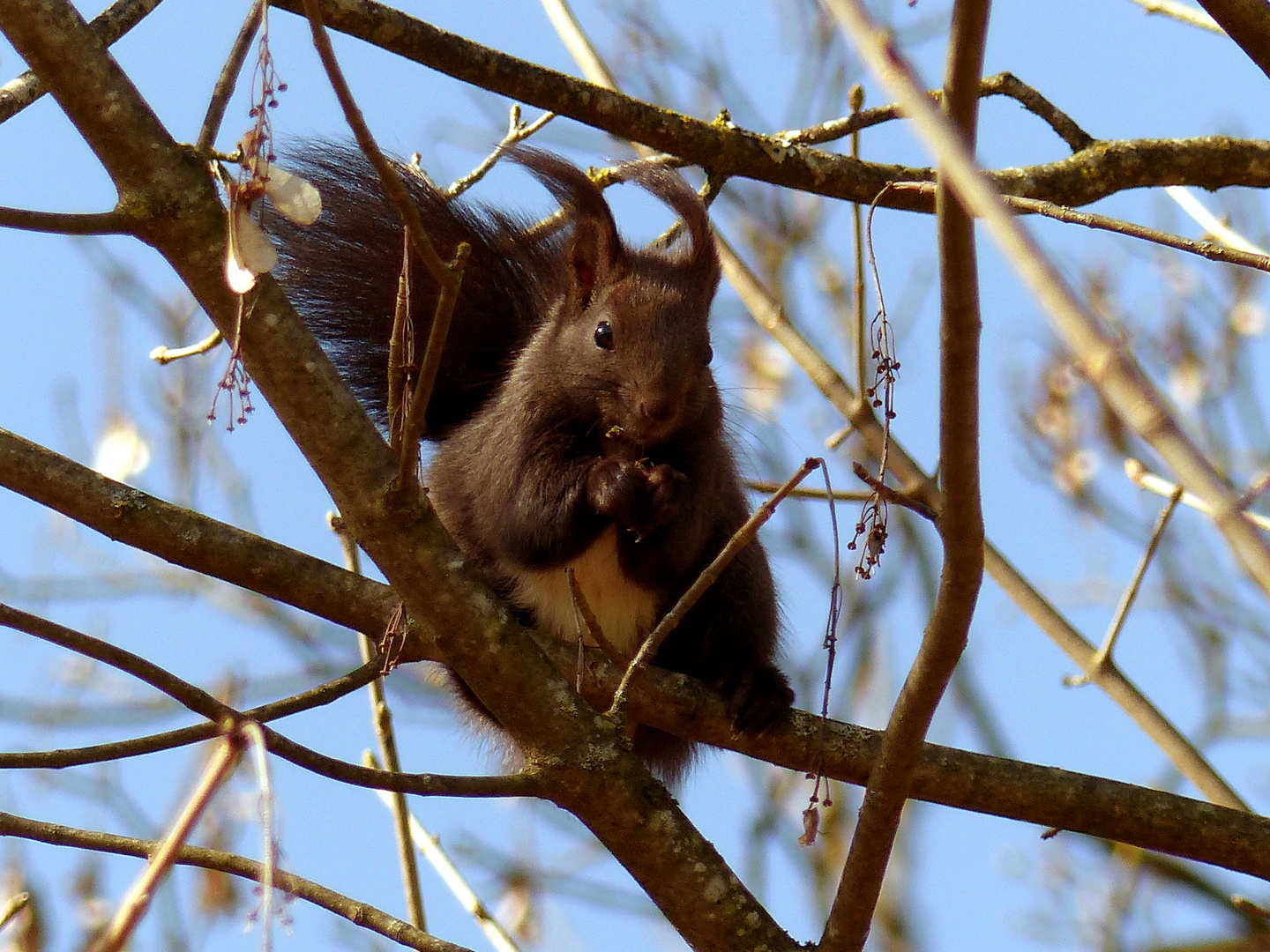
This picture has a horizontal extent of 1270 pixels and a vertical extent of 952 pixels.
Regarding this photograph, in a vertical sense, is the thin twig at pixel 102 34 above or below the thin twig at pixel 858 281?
below

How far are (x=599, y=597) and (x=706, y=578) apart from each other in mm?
1696

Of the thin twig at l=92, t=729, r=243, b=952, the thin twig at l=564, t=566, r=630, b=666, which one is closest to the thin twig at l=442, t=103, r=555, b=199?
the thin twig at l=564, t=566, r=630, b=666

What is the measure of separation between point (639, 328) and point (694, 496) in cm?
50

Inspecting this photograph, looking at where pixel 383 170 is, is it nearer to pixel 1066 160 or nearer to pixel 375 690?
pixel 375 690

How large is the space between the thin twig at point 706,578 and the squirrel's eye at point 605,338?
5.16 feet

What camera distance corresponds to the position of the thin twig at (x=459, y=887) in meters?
3.53

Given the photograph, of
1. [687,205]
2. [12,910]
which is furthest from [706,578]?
[687,205]

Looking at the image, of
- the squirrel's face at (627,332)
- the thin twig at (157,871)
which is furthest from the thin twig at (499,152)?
the thin twig at (157,871)

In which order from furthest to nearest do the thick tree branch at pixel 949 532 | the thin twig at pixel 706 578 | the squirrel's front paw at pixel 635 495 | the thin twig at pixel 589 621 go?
the squirrel's front paw at pixel 635 495, the thin twig at pixel 589 621, the thin twig at pixel 706 578, the thick tree branch at pixel 949 532

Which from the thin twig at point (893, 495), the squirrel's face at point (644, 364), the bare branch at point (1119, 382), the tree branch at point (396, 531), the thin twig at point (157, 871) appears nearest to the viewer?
the bare branch at point (1119, 382)

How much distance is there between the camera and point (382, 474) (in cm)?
252

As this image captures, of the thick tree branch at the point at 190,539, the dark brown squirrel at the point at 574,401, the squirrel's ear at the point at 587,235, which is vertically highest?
the squirrel's ear at the point at 587,235

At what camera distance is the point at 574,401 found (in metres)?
4.05

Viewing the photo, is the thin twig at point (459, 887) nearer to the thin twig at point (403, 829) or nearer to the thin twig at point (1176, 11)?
the thin twig at point (403, 829)
